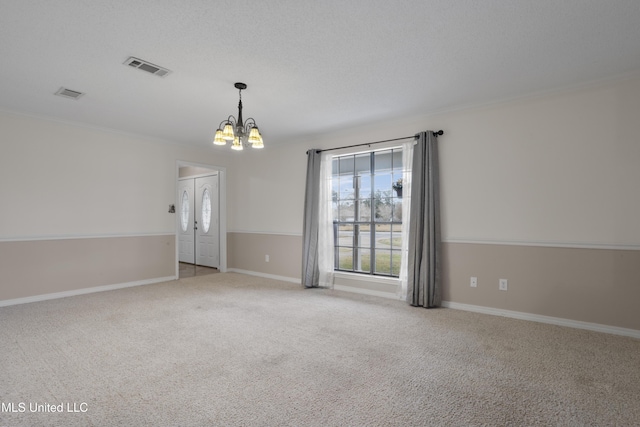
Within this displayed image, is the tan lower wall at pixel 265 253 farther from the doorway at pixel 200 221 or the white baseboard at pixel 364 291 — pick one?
the white baseboard at pixel 364 291

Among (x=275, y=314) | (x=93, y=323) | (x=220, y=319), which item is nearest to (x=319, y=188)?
(x=275, y=314)

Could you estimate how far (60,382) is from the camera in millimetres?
2254

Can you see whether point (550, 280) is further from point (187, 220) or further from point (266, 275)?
point (187, 220)

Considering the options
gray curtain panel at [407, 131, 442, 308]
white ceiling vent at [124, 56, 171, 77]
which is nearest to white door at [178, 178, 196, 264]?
white ceiling vent at [124, 56, 171, 77]

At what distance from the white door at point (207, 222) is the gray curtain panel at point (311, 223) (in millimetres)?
2492

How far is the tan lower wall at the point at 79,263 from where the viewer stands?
4227 mm

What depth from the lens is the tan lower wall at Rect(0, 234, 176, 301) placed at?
13.9 feet

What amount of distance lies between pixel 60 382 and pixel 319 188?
12.7 feet

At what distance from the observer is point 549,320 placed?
11.5ft

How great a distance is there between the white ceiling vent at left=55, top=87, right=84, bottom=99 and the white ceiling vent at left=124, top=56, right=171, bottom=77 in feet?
3.93

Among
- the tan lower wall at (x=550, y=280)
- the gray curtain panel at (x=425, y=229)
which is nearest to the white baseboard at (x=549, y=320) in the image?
the tan lower wall at (x=550, y=280)

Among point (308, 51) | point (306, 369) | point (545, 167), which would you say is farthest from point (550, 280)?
point (308, 51)

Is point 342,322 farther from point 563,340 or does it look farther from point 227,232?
point 227,232

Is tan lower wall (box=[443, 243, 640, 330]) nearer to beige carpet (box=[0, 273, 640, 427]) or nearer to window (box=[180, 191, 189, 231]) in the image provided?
beige carpet (box=[0, 273, 640, 427])
